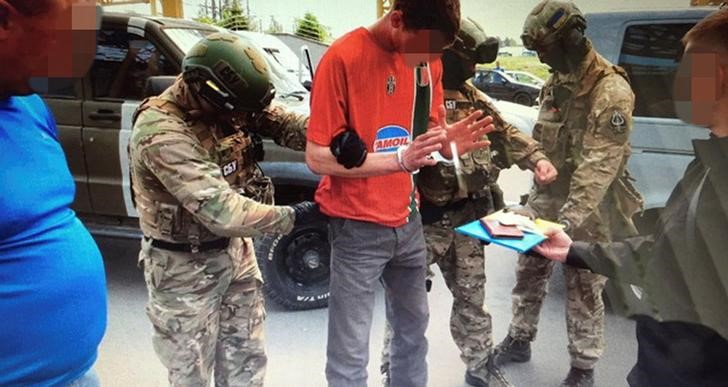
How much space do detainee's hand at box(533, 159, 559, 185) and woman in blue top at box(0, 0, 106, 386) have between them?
189 cm

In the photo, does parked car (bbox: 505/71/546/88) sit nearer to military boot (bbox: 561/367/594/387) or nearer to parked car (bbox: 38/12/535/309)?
parked car (bbox: 38/12/535/309)

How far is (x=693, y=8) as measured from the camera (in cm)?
167

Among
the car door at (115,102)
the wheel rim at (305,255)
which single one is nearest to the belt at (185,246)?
the wheel rim at (305,255)

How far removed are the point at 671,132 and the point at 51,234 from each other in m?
2.05

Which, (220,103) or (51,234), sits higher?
(220,103)

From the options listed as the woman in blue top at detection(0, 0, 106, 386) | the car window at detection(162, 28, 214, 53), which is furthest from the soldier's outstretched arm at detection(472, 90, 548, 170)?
the car window at detection(162, 28, 214, 53)

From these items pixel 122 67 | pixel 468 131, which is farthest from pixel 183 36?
A: pixel 468 131

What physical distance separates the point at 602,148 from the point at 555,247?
2.85ft

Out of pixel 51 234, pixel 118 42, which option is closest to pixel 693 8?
pixel 51 234

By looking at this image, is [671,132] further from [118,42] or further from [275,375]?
[118,42]

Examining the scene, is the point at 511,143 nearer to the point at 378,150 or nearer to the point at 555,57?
the point at 555,57

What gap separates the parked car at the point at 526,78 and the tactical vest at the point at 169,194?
4.44 feet

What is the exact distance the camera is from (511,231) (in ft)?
6.24

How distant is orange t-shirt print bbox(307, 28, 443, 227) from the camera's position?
1.93 meters
